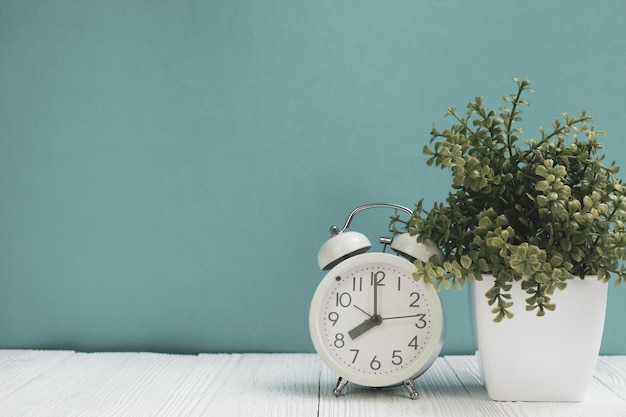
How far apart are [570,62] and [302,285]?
0.73 meters

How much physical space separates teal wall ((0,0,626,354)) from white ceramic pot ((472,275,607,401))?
366 mm

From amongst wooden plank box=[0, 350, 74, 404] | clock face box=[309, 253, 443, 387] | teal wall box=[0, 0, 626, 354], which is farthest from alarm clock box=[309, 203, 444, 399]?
wooden plank box=[0, 350, 74, 404]

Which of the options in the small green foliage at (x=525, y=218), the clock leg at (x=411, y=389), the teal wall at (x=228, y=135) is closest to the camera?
the small green foliage at (x=525, y=218)

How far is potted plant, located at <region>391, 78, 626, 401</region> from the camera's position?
1.08 metres

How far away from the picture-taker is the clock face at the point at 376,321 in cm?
119

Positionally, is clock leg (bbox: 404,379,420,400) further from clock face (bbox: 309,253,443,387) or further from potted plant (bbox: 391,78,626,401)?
potted plant (bbox: 391,78,626,401)

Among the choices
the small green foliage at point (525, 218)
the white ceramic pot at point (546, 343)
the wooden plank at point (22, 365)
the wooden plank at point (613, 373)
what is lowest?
the wooden plank at point (613, 373)

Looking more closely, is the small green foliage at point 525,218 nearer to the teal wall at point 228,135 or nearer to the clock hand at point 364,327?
the clock hand at point 364,327

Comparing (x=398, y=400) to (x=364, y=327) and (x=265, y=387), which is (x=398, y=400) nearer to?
(x=364, y=327)

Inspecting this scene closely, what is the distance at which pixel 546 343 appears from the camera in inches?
44.5

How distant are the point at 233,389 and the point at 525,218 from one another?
57cm

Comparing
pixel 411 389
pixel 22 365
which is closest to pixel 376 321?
pixel 411 389

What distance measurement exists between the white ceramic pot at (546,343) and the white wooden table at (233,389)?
0.09ft

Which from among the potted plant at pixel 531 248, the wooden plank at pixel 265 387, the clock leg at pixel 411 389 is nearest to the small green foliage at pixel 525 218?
the potted plant at pixel 531 248
